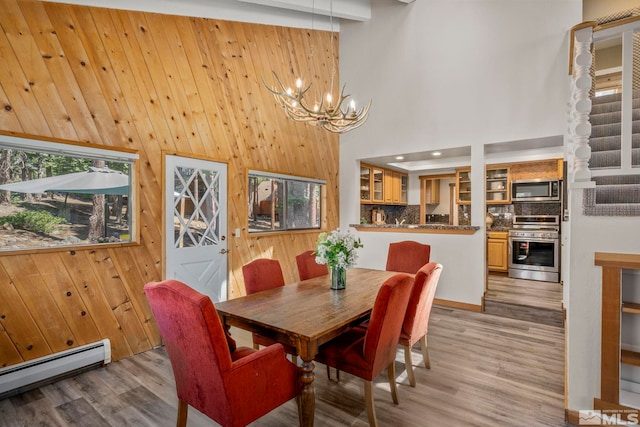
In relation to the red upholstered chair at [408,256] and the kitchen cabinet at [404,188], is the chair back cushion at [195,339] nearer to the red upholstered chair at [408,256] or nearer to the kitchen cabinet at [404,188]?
the red upholstered chair at [408,256]

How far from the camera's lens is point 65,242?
106 inches

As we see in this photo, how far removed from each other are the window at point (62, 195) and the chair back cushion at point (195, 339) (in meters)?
1.73

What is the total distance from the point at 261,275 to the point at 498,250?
206 inches

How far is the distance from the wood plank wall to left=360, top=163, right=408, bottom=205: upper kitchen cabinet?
83.8 inches

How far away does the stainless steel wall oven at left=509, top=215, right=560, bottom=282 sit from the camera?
5496 millimetres

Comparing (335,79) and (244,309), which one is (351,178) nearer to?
(335,79)

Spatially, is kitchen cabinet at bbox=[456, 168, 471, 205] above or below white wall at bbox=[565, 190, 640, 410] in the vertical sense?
above

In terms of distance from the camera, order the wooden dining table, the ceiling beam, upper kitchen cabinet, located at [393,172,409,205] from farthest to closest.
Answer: upper kitchen cabinet, located at [393,172,409,205]
the ceiling beam
the wooden dining table

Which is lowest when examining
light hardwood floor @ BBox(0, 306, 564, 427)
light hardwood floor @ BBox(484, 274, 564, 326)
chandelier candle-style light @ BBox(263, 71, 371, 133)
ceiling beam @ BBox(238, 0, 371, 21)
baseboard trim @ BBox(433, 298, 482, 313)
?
light hardwood floor @ BBox(0, 306, 564, 427)

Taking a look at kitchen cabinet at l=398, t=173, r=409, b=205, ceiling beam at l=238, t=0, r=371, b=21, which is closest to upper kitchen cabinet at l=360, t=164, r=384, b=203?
kitchen cabinet at l=398, t=173, r=409, b=205

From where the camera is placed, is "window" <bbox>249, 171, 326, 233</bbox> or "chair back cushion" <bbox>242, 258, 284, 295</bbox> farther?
"window" <bbox>249, 171, 326, 233</bbox>

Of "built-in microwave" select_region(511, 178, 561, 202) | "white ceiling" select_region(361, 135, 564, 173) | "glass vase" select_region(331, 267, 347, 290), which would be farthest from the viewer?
"built-in microwave" select_region(511, 178, 561, 202)

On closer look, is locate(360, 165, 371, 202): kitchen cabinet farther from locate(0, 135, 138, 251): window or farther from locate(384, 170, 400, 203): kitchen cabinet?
locate(0, 135, 138, 251): window

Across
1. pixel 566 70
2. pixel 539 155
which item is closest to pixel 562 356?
pixel 566 70
